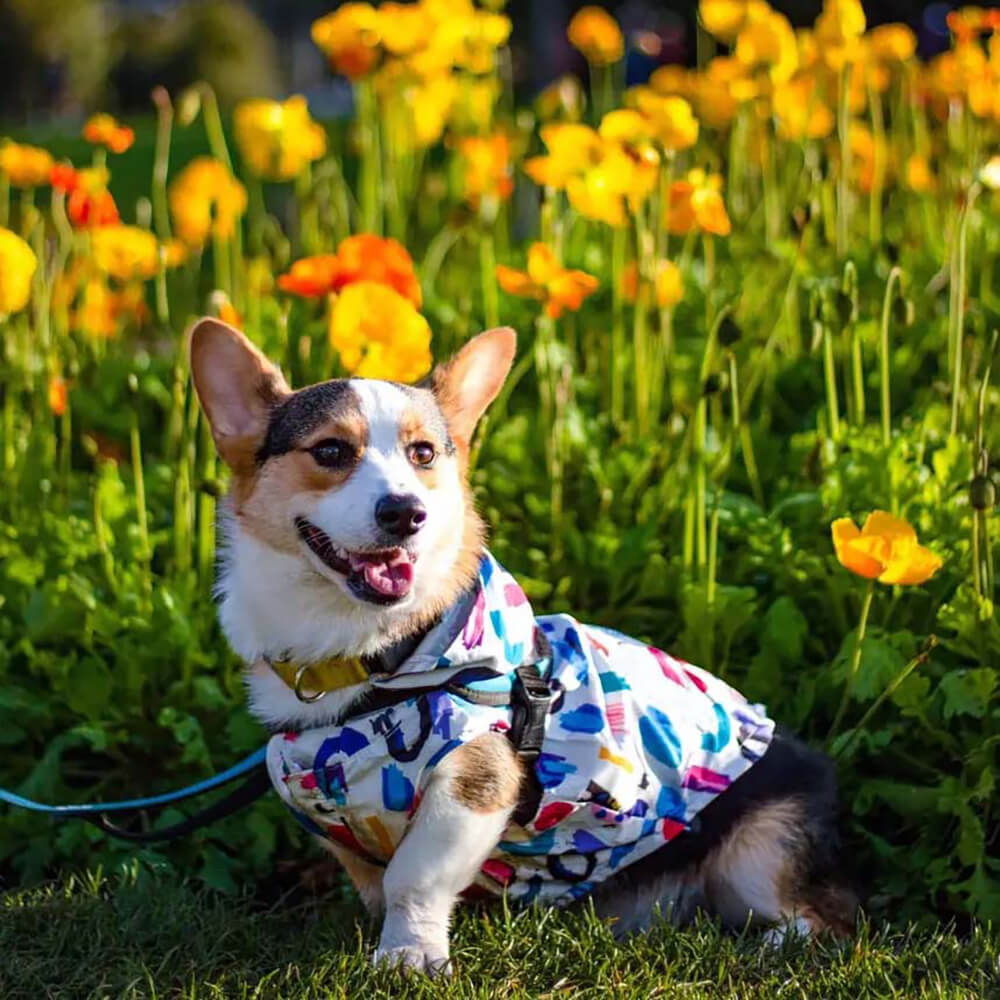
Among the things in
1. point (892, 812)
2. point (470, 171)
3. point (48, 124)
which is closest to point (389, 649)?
point (892, 812)

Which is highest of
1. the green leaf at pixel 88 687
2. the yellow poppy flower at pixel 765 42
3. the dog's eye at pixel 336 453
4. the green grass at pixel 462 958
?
the yellow poppy flower at pixel 765 42

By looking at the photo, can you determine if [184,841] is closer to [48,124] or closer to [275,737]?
[275,737]

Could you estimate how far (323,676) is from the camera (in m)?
2.96

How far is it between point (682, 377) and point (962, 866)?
81.8 inches

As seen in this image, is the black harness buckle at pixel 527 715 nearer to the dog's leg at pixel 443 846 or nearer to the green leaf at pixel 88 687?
the dog's leg at pixel 443 846

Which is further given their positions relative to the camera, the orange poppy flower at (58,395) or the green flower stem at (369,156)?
the green flower stem at (369,156)

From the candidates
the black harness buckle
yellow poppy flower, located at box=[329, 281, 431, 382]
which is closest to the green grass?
the black harness buckle

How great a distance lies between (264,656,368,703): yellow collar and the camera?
2.95 meters

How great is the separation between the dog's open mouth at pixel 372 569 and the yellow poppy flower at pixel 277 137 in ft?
8.20

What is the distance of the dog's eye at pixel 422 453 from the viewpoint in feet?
9.88

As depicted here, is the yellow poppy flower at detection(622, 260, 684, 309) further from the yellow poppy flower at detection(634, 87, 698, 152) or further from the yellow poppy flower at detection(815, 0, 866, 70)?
the yellow poppy flower at detection(815, 0, 866, 70)

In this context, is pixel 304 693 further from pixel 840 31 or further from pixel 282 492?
pixel 840 31

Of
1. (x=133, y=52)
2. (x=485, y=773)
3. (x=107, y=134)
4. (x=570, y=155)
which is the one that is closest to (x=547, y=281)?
(x=570, y=155)

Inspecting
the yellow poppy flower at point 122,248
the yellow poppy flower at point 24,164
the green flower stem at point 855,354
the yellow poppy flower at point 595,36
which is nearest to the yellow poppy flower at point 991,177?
the green flower stem at point 855,354
